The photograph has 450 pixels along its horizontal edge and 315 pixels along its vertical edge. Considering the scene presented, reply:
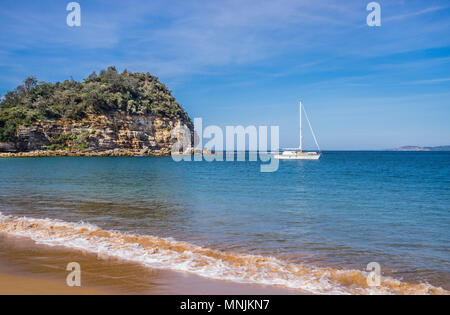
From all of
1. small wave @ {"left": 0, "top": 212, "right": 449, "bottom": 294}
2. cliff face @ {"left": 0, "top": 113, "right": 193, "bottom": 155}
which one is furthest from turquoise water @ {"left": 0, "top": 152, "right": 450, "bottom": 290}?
cliff face @ {"left": 0, "top": 113, "right": 193, "bottom": 155}

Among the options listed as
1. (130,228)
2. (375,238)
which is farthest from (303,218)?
(130,228)

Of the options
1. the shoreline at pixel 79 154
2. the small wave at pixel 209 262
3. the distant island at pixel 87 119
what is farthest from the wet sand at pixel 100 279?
the distant island at pixel 87 119

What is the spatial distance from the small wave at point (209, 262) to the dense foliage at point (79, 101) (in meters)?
67.9

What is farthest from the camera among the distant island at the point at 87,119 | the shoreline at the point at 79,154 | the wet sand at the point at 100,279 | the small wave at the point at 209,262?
the distant island at the point at 87,119

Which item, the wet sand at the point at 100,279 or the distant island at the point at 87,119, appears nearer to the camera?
the wet sand at the point at 100,279

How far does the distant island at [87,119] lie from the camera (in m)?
66.1

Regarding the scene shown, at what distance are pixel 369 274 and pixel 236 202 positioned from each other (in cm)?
882

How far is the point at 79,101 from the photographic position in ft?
251

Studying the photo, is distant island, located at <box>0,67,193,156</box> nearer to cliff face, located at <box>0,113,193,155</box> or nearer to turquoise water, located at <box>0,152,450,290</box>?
cliff face, located at <box>0,113,193,155</box>

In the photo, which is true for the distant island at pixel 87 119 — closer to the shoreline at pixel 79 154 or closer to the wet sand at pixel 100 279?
the shoreline at pixel 79 154

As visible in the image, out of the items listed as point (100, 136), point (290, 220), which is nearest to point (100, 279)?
point (290, 220)

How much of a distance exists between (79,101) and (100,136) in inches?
482

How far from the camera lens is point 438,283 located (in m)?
5.66
